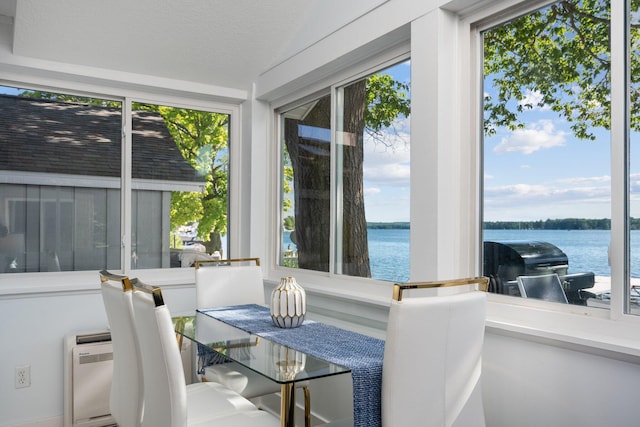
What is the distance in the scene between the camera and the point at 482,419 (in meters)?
1.71

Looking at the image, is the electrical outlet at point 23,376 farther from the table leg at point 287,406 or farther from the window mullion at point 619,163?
the window mullion at point 619,163

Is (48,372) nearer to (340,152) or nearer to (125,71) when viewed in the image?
(125,71)

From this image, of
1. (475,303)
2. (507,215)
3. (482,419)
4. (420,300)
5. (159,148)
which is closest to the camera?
(420,300)

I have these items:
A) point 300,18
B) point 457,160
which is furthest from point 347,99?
point 457,160

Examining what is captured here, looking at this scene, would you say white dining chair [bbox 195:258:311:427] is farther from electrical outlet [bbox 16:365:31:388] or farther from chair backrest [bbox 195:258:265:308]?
electrical outlet [bbox 16:365:31:388]

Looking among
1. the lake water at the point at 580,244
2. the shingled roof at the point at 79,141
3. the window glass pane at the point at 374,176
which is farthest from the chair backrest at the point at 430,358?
the shingled roof at the point at 79,141

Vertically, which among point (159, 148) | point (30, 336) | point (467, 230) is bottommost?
point (30, 336)

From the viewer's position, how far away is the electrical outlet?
3.01 m

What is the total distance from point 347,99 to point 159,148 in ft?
4.80

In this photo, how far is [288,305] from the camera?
2271mm

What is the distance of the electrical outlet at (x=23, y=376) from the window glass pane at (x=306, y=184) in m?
1.74

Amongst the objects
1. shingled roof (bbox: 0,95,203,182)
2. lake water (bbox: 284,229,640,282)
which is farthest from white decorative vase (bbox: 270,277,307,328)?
shingled roof (bbox: 0,95,203,182)

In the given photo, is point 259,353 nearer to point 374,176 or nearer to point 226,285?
point 226,285

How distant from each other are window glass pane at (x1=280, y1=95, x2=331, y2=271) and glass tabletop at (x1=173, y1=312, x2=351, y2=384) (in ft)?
3.48
